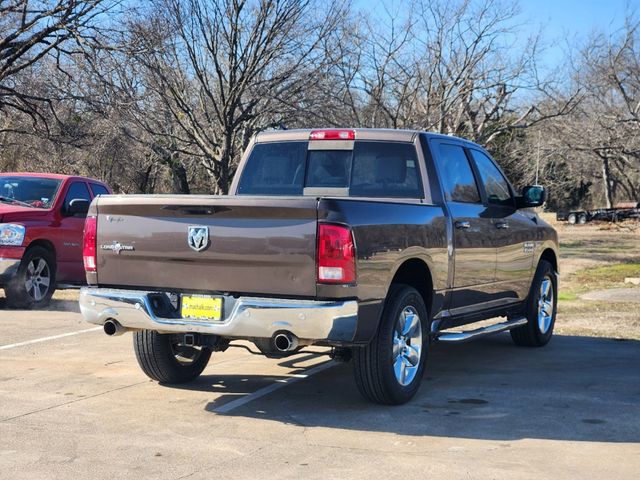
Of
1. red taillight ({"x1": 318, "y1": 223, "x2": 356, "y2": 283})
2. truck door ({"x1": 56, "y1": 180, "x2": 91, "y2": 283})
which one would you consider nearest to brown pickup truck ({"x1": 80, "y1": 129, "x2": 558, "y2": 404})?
red taillight ({"x1": 318, "y1": 223, "x2": 356, "y2": 283})

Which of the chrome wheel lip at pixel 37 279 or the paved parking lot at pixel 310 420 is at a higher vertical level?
the chrome wheel lip at pixel 37 279

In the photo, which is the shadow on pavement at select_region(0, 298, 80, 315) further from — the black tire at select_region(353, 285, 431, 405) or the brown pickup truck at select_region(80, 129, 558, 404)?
the black tire at select_region(353, 285, 431, 405)

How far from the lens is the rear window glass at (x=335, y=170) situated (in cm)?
734

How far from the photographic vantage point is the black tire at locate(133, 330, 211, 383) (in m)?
6.96

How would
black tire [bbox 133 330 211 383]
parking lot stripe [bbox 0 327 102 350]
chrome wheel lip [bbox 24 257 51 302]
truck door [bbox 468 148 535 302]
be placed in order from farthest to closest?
chrome wheel lip [bbox 24 257 51 302] < parking lot stripe [bbox 0 327 102 350] < truck door [bbox 468 148 535 302] < black tire [bbox 133 330 211 383]

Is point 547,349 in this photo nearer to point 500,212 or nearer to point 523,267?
point 523,267

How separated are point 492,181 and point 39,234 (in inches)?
248

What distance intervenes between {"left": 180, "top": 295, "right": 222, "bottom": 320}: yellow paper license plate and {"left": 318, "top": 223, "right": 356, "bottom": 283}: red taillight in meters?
0.75

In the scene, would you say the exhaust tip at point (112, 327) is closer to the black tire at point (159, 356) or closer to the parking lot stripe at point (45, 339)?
the black tire at point (159, 356)

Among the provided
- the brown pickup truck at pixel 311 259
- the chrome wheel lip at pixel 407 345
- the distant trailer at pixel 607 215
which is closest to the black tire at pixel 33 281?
the brown pickup truck at pixel 311 259

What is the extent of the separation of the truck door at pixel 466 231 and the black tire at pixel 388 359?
965mm

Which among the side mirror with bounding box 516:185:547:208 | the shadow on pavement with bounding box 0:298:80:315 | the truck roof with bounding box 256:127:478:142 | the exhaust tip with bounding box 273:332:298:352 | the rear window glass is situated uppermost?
the truck roof with bounding box 256:127:478:142

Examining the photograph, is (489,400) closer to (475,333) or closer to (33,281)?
(475,333)

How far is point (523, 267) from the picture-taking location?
8758mm
